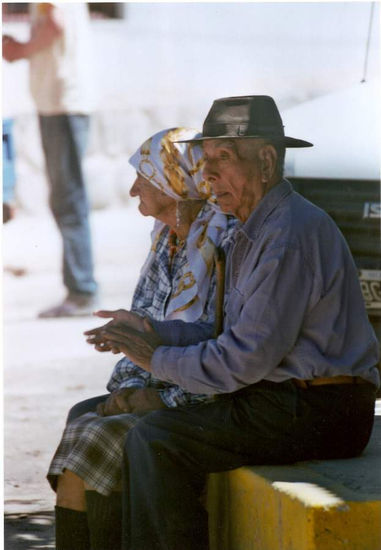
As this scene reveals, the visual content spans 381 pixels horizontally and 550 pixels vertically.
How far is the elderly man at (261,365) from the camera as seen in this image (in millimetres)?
3225

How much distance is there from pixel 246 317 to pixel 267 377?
193mm

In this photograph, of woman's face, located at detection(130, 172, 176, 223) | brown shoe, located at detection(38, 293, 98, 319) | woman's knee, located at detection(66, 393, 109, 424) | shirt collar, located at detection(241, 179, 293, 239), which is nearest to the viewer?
shirt collar, located at detection(241, 179, 293, 239)

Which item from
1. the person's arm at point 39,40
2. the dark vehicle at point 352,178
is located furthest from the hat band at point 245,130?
the person's arm at point 39,40

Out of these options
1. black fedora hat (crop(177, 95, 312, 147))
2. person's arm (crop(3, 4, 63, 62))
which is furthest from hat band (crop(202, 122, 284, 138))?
person's arm (crop(3, 4, 63, 62))

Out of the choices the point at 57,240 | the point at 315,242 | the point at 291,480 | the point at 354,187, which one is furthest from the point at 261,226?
the point at 57,240

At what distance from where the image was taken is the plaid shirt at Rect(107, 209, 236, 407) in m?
3.80

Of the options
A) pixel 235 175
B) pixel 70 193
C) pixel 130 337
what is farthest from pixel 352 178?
pixel 70 193

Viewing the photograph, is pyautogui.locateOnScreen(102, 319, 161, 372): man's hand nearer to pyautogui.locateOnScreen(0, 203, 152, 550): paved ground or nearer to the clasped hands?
the clasped hands

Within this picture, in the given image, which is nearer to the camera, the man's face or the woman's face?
the man's face

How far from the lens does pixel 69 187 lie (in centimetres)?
1041

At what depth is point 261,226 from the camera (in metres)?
3.40

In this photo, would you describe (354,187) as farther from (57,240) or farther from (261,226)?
(57,240)

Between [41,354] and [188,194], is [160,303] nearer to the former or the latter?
[188,194]

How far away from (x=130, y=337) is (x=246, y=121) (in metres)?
0.73
